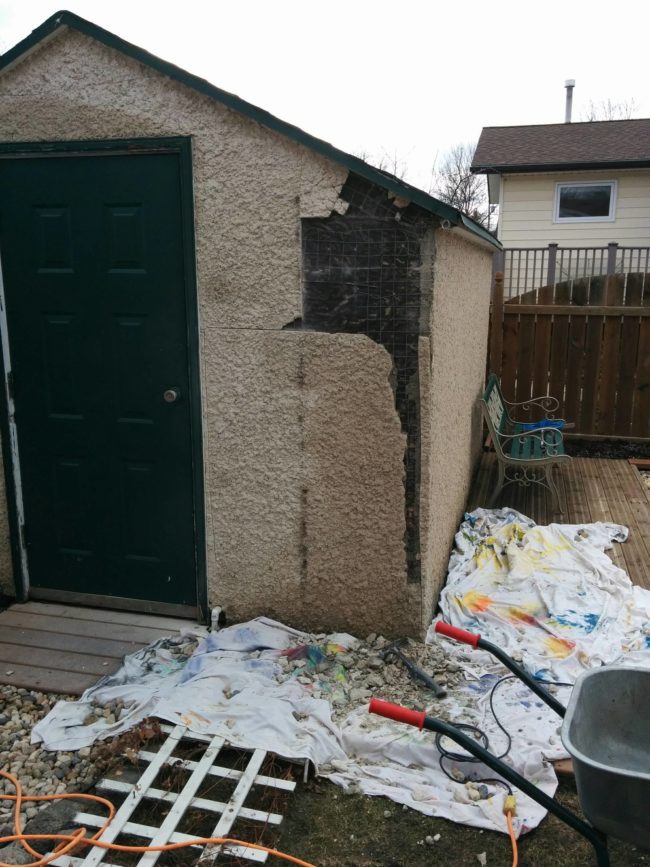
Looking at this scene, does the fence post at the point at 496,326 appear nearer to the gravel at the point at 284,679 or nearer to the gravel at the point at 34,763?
Answer: the gravel at the point at 284,679

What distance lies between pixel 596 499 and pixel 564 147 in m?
11.4

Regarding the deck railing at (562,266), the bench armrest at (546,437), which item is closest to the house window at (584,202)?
the deck railing at (562,266)

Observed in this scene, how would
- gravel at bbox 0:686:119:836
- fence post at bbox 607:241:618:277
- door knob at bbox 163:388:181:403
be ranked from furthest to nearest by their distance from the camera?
1. fence post at bbox 607:241:618:277
2. door knob at bbox 163:388:181:403
3. gravel at bbox 0:686:119:836

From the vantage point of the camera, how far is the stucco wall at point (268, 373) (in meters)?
3.77

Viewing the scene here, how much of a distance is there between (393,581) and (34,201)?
112 inches

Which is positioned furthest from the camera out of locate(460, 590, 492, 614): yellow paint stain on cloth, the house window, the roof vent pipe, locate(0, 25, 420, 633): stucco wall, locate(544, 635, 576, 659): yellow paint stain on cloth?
the roof vent pipe

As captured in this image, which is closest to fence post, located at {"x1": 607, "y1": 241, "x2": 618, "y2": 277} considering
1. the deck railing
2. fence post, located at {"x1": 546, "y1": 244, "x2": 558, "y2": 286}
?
the deck railing

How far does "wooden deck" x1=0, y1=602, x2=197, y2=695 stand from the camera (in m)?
3.79

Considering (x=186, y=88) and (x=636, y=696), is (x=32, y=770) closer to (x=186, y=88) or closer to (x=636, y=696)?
(x=636, y=696)

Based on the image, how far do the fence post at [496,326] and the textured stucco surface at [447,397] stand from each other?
1.05 meters

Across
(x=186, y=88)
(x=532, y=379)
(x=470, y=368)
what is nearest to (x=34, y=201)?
(x=186, y=88)

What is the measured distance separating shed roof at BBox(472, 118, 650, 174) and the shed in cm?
1185

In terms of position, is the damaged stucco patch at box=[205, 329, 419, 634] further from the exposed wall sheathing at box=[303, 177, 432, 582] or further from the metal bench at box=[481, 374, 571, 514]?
the metal bench at box=[481, 374, 571, 514]

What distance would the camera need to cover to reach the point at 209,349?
3.97 meters
